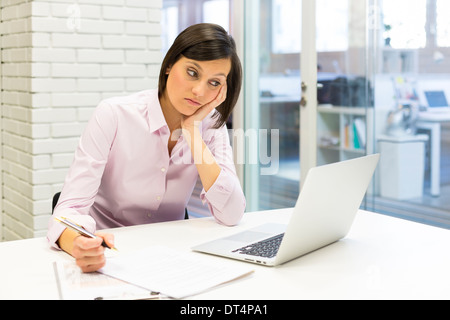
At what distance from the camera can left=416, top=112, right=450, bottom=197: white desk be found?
9.62 feet

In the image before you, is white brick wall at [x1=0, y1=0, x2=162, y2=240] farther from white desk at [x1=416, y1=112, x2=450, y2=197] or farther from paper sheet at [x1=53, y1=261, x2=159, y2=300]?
paper sheet at [x1=53, y1=261, x2=159, y2=300]

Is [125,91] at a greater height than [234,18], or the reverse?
[234,18]

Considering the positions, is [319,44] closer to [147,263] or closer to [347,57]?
[347,57]

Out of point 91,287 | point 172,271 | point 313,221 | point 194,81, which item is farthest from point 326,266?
point 194,81

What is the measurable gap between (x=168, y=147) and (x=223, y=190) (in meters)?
0.27

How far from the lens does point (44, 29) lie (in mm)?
2979

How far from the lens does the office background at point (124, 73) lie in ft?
9.75

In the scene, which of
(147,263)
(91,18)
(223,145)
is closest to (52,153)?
(91,18)

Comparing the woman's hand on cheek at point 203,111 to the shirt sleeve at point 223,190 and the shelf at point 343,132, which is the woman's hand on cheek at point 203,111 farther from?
the shelf at point 343,132

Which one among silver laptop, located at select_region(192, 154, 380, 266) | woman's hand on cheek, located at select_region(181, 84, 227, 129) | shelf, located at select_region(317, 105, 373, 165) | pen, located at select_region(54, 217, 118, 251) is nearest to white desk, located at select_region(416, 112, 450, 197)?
shelf, located at select_region(317, 105, 373, 165)

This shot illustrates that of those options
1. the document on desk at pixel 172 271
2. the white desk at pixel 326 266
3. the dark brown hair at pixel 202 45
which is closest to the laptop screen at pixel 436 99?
the white desk at pixel 326 266

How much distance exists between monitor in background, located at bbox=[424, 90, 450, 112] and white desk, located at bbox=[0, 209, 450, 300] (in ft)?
4.23

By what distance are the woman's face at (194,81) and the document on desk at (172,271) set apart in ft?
1.84
